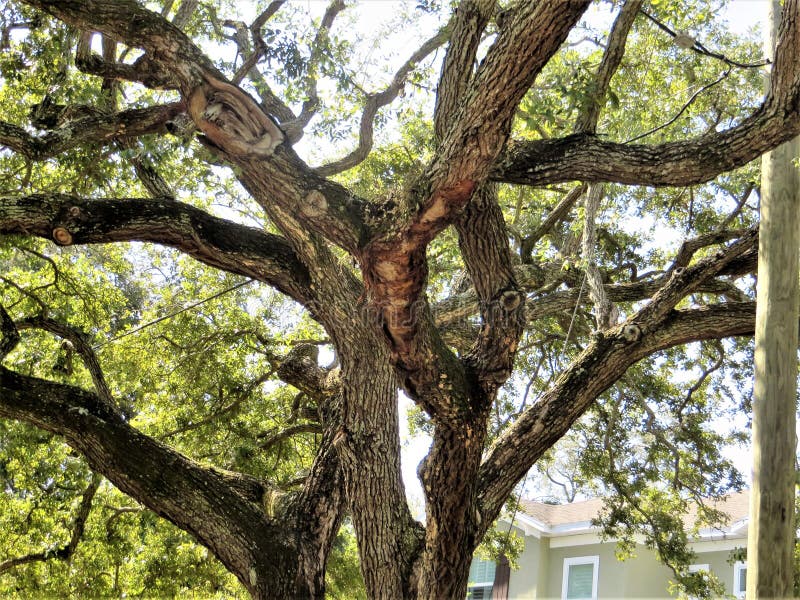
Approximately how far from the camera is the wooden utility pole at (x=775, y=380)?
15.4 ft

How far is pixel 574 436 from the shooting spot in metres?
10.6

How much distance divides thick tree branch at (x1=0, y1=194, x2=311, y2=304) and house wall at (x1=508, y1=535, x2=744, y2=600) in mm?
10111

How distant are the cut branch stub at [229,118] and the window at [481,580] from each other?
13228 millimetres

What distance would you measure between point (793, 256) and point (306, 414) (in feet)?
15.2

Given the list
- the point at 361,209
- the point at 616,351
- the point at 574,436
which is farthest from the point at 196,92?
the point at 574,436

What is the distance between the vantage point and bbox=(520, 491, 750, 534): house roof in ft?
47.8

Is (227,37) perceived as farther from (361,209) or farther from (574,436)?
(574,436)

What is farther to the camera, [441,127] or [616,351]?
[616,351]

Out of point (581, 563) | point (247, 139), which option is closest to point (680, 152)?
point (247, 139)

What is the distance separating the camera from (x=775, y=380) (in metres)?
5.01

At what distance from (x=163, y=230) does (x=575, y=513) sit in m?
12.8

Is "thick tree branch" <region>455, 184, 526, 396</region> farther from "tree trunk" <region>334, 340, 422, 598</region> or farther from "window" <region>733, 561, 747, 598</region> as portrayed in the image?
"window" <region>733, 561, 747, 598</region>

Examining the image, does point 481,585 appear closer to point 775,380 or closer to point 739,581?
point 739,581

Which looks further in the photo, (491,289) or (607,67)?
(607,67)
